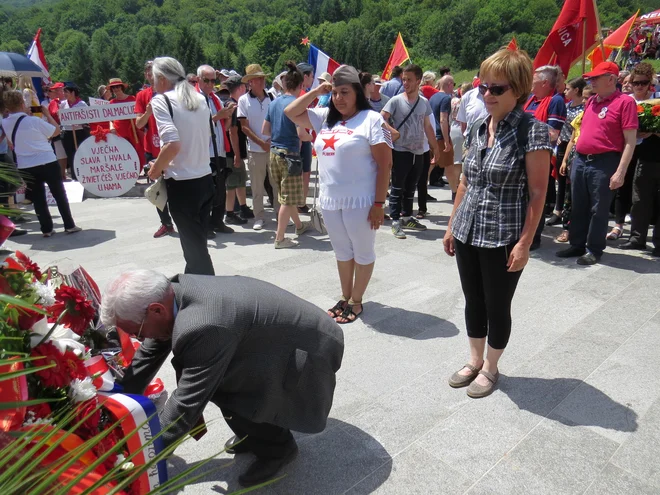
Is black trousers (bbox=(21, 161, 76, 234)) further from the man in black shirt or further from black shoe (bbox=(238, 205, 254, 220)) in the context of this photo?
black shoe (bbox=(238, 205, 254, 220))

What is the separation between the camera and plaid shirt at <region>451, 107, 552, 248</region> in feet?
8.73

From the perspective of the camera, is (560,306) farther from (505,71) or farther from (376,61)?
(376,61)

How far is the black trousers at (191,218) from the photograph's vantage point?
161 inches

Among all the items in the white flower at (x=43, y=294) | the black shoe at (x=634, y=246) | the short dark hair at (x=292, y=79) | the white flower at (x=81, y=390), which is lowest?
the black shoe at (x=634, y=246)

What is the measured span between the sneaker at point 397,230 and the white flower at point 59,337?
4.57 meters

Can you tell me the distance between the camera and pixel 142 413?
188cm

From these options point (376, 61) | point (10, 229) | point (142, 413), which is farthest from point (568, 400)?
point (376, 61)

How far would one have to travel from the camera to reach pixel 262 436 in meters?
2.44

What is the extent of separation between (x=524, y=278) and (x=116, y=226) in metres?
5.01

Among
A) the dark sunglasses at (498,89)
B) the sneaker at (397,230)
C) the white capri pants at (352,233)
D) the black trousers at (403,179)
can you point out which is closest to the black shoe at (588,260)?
the sneaker at (397,230)

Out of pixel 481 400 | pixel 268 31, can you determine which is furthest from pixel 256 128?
pixel 268 31

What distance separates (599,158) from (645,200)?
850mm

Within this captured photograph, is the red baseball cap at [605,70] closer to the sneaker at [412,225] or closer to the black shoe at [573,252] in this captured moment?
the black shoe at [573,252]

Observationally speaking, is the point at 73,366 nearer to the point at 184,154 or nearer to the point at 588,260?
the point at 184,154
